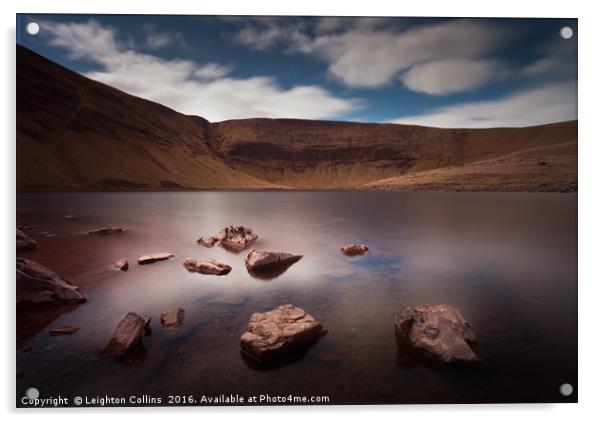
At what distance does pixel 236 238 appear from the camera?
338 inches

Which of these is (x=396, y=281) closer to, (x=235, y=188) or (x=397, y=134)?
(x=235, y=188)

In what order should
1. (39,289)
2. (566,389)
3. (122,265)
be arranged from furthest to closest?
(122,265) → (39,289) → (566,389)

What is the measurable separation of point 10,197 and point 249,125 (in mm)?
81401

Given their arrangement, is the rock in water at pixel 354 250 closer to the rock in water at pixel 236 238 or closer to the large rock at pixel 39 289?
the rock in water at pixel 236 238

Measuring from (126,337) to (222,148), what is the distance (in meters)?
76.8

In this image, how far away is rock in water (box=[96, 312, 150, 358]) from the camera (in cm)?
303

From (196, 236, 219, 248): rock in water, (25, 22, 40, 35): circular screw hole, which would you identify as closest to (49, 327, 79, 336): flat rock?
(25, 22, 40, 35): circular screw hole

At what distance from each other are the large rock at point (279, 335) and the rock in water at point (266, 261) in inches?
86.6

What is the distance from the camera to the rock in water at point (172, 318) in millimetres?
3551

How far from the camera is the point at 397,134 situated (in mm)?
82625

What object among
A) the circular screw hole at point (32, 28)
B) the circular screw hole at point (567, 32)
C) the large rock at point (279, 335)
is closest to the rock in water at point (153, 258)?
the large rock at point (279, 335)

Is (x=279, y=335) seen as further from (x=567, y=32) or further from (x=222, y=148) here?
(x=222, y=148)

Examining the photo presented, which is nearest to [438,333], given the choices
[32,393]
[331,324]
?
[331,324]

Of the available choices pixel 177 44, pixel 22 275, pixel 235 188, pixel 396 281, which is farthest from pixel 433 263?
pixel 235 188
